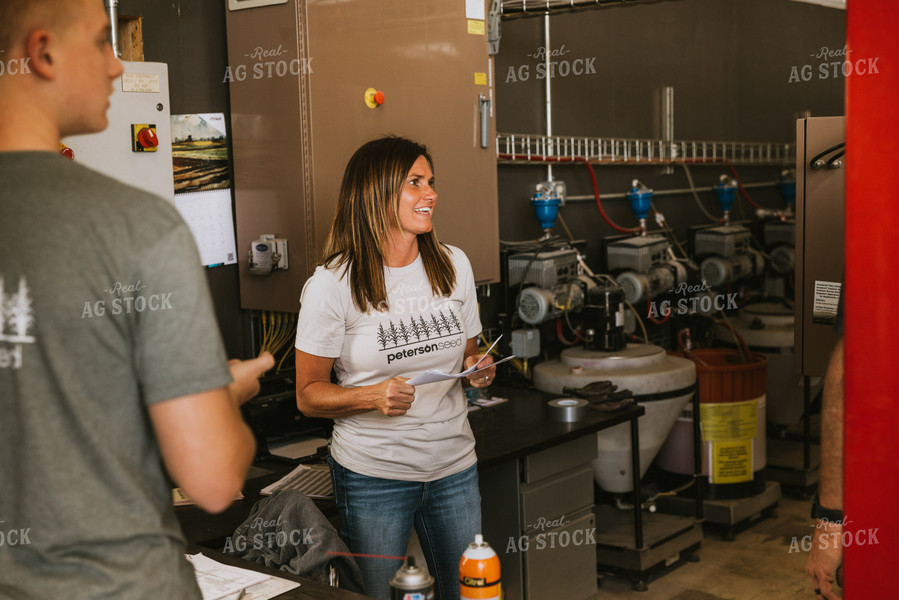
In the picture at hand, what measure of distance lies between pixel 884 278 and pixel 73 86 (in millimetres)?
893

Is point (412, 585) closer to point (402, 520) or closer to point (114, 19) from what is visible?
point (402, 520)

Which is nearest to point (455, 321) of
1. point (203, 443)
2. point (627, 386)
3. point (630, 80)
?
point (203, 443)

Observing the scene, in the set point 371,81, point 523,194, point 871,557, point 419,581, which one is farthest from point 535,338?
point 871,557

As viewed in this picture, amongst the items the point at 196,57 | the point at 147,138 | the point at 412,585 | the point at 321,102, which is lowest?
the point at 412,585

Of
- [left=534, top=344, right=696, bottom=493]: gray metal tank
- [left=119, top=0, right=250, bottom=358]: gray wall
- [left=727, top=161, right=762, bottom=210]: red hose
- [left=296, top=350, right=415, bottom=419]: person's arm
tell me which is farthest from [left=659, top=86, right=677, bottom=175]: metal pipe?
[left=296, top=350, right=415, bottom=419]: person's arm

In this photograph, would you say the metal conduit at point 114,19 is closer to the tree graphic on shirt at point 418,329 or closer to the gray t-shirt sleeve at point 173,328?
the tree graphic on shirt at point 418,329

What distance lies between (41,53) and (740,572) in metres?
3.69

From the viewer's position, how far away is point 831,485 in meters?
1.59

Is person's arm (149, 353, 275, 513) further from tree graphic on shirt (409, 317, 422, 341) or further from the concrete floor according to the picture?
the concrete floor

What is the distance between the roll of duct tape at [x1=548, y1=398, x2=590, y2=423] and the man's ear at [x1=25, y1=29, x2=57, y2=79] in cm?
238

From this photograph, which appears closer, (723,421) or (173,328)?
(173,328)

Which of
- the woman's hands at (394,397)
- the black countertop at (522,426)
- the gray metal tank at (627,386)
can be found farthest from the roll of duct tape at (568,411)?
the woman's hands at (394,397)

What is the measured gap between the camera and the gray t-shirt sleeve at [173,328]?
3.15 ft

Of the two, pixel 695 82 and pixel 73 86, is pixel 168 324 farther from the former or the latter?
pixel 695 82
